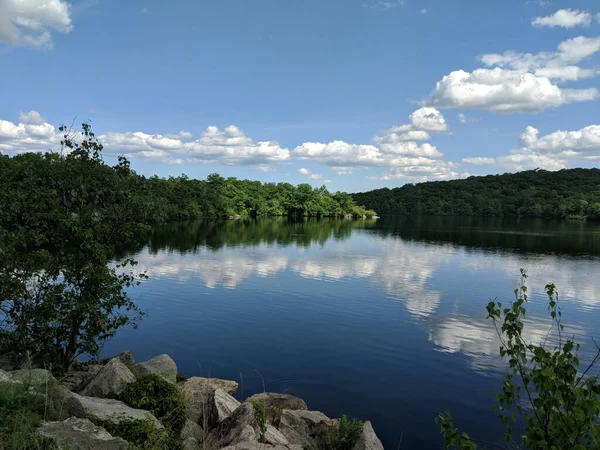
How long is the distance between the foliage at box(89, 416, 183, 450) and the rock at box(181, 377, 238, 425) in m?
1.98

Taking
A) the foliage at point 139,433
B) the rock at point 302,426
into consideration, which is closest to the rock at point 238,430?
the rock at point 302,426

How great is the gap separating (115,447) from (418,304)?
29.1 m

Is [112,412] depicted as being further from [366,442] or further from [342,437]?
[366,442]

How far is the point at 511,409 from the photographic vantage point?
682 inches

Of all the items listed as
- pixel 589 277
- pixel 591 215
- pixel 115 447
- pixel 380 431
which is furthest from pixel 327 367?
pixel 591 215

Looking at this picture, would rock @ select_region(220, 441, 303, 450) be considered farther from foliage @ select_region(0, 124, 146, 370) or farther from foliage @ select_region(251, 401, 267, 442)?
foliage @ select_region(0, 124, 146, 370)

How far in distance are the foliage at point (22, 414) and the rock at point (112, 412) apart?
85 centimetres

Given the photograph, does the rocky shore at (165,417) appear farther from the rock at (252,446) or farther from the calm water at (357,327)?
the calm water at (357,327)

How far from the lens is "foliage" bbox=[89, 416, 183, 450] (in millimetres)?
9102

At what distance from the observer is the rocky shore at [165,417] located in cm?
849

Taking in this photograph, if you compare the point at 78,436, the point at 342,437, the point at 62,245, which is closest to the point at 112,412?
the point at 78,436

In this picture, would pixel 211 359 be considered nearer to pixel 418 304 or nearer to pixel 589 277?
pixel 418 304

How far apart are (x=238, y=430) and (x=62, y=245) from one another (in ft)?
32.5

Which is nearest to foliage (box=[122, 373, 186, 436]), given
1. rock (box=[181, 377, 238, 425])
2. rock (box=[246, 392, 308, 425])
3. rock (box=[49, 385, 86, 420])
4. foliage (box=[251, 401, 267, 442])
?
rock (box=[181, 377, 238, 425])
